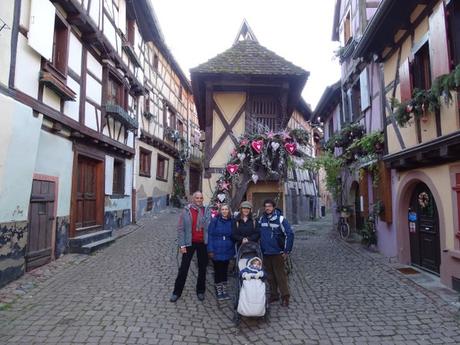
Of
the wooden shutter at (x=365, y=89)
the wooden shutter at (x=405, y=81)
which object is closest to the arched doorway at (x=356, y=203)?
the wooden shutter at (x=365, y=89)

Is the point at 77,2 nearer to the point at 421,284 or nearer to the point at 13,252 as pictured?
the point at 13,252

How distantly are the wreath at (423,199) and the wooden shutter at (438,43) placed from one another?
7.74 ft

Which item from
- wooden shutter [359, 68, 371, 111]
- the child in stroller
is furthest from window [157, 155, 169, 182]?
the child in stroller

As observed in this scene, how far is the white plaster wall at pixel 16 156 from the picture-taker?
211 inches

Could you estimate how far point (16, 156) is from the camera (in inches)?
223

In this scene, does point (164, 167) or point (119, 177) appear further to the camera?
point (164, 167)

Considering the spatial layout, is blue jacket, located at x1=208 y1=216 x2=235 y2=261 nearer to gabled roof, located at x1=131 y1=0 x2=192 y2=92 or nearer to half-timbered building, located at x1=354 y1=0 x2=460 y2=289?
half-timbered building, located at x1=354 y1=0 x2=460 y2=289

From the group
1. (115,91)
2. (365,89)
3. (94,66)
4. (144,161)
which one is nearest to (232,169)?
(365,89)

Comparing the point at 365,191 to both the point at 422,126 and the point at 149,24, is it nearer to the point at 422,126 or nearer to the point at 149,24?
the point at 422,126

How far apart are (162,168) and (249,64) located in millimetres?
10051

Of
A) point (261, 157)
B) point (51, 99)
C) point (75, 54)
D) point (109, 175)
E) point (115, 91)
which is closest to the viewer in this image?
point (51, 99)

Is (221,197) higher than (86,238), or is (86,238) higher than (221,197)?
(221,197)

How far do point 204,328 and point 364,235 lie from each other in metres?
6.61

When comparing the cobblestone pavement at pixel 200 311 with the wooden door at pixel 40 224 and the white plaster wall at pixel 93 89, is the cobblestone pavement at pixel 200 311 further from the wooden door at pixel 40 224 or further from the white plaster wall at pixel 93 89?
the white plaster wall at pixel 93 89
